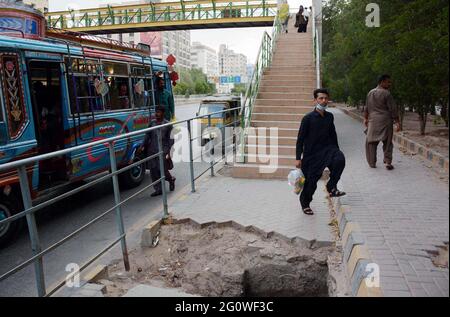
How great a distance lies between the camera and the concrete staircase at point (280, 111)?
26.1 feet

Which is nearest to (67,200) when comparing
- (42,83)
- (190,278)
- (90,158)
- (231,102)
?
(90,158)

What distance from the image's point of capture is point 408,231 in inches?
162

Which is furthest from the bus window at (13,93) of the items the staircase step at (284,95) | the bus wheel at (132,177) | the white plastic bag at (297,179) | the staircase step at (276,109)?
the staircase step at (284,95)

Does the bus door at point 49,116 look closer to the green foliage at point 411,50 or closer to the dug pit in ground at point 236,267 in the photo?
the dug pit in ground at point 236,267

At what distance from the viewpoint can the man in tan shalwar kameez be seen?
7.00 metres

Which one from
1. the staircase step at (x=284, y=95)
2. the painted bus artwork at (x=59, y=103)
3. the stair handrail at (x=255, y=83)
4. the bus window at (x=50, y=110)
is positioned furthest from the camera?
the staircase step at (x=284, y=95)

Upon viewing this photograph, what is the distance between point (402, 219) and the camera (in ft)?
14.8

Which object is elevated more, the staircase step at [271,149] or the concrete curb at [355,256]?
the staircase step at [271,149]

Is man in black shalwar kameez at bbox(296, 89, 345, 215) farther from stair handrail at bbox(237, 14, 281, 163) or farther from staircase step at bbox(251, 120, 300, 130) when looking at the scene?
staircase step at bbox(251, 120, 300, 130)

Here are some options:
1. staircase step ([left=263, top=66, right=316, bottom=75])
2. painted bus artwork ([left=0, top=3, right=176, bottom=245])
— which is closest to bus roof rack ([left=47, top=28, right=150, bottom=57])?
painted bus artwork ([left=0, top=3, right=176, bottom=245])

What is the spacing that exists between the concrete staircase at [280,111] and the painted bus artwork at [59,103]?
254 cm
